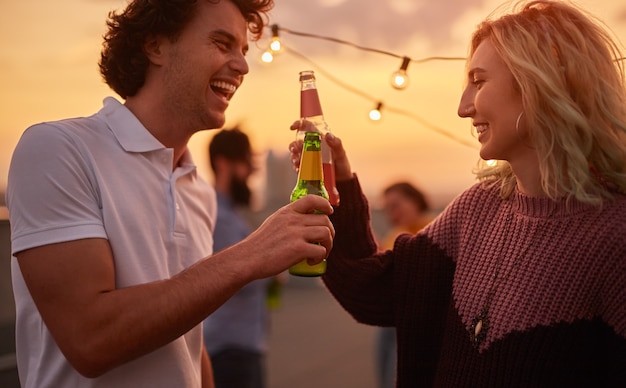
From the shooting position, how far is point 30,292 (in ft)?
5.98

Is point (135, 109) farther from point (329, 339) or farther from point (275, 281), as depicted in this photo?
point (329, 339)

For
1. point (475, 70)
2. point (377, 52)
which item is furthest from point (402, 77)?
point (475, 70)

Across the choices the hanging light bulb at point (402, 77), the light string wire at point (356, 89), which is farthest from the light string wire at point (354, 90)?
the hanging light bulb at point (402, 77)

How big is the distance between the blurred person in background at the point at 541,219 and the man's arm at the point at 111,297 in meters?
0.59

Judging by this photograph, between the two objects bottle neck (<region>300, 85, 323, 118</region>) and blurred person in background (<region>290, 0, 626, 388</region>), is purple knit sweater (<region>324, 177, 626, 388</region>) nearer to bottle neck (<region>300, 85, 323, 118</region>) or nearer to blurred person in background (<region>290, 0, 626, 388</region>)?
blurred person in background (<region>290, 0, 626, 388</region>)

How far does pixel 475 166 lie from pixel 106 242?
1.21 meters

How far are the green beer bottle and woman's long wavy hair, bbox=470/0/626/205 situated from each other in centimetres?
59

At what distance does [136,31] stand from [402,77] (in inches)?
39.1

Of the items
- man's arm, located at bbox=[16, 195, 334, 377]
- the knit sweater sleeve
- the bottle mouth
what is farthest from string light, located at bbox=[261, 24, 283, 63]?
man's arm, located at bbox=[16, 195, 334, 377]

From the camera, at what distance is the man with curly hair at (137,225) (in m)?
1.78

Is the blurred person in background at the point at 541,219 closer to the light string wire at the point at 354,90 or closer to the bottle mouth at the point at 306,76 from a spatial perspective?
the bottle mouth at the point at 306,76

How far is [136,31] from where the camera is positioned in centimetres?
236

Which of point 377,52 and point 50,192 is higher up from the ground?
point 377,52

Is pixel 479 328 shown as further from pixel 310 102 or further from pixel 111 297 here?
pixel 111 297
